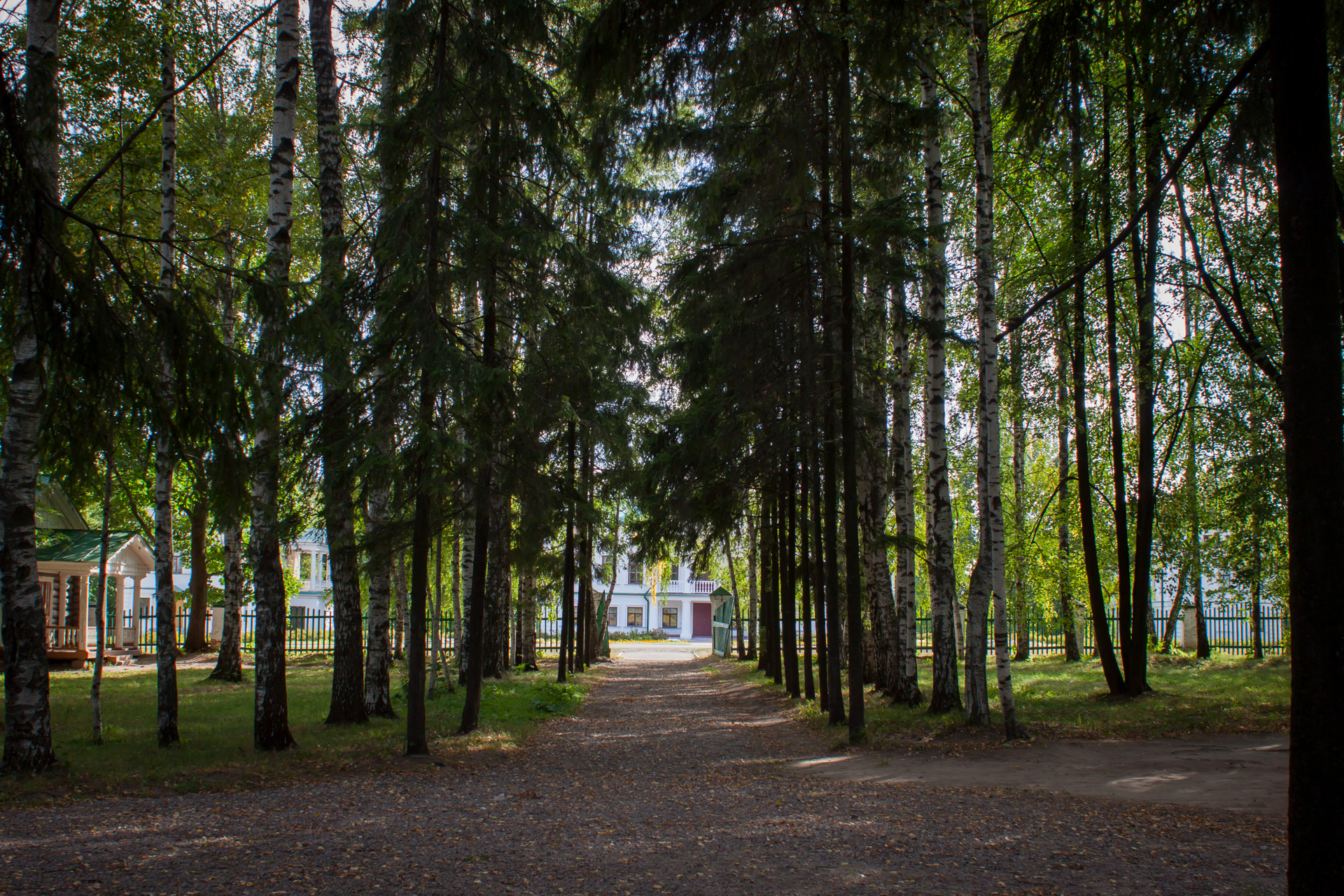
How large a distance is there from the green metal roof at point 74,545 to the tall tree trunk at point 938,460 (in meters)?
19.1

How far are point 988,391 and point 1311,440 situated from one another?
23.2 ft

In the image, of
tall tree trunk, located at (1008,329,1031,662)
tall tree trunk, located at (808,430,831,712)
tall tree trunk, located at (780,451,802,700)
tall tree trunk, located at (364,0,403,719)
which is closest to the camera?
tall tree trunk, located at (364,0,403,719)

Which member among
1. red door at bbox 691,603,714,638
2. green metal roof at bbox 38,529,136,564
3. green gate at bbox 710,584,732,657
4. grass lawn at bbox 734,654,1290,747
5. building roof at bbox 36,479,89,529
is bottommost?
red door at bbox 691,603,714,638

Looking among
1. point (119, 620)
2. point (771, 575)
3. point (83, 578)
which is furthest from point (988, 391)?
point (119, 620)

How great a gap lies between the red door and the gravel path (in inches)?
2093

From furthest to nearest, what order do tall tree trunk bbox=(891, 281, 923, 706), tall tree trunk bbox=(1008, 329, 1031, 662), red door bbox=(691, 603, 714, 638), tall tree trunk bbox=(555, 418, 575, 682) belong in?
red door bbox=(691, 603, 714, 638) → tall tree trunk bbox=(555, 418, 575, 682) → tall tree trunk bbox=(1008, 329, 1031, 662) → tall tree trunk bbox=(891, 281, 923, 706)

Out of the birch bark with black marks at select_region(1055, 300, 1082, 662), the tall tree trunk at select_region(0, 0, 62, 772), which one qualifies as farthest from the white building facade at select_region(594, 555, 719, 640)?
the tall tree trunk at select_region(0, 0, 62, 772)

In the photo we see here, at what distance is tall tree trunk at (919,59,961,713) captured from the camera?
37.8 ft

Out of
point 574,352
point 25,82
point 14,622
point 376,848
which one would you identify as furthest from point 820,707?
point 25,82

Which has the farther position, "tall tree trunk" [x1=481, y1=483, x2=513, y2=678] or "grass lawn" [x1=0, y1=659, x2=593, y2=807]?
"tall tree trunk" [x1=481, y1=483, x2=513, y2=678]

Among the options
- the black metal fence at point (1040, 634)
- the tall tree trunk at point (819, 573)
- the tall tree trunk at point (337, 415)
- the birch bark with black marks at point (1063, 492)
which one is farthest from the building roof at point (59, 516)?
the birch bark with black marks at point (1063, 492)

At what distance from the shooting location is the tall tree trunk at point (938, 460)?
11531 mm

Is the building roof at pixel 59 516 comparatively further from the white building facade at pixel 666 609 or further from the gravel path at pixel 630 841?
the white building facade at pixel 666 609

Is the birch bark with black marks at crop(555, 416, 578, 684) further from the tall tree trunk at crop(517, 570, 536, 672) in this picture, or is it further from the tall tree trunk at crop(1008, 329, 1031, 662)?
the tall tree trunk at crop(1008, 329, 1031, 662)
